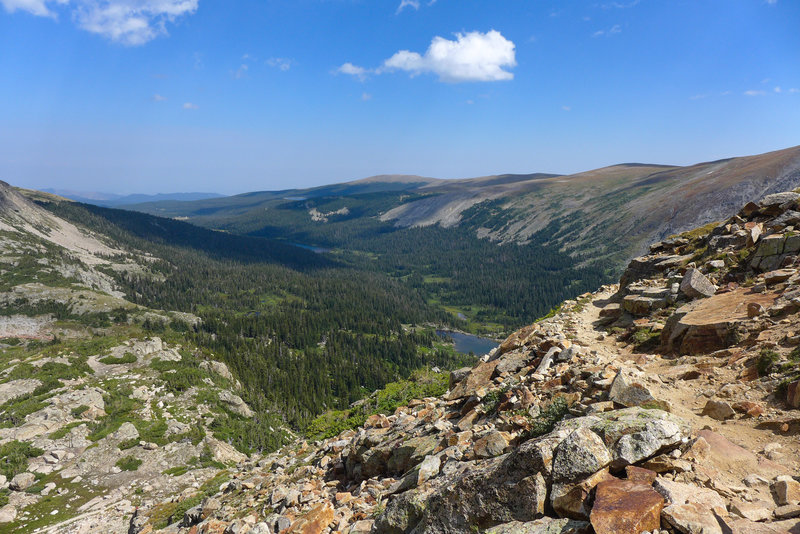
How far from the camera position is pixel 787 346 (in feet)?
42.9

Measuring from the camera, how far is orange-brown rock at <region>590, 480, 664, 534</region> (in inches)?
252

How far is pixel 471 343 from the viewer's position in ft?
613

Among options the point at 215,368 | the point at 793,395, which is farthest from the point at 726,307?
the point at 215,368

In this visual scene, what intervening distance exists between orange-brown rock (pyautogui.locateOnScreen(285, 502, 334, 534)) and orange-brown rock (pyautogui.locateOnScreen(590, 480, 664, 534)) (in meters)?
8.95

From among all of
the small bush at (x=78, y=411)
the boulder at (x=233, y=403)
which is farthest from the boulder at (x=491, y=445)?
the boulder at (x=233, y=403)

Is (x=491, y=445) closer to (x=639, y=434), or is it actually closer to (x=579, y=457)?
(x=579, y=457)

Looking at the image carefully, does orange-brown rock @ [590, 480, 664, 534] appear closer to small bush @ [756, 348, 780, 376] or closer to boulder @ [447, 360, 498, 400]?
small bush @ [756, 348, 780, 376]

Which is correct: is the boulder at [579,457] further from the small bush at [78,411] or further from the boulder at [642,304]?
the small bush at [78,411]

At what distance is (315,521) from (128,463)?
1744 inches

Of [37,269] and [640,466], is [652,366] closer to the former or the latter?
[640,466]

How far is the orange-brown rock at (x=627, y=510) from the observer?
6410 mm

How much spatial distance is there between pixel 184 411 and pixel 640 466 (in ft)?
215

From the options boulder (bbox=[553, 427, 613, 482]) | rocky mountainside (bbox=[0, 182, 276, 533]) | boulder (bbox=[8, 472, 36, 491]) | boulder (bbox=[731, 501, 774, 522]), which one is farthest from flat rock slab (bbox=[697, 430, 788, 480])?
boulder (bbox=[8, 472, 36, 491])

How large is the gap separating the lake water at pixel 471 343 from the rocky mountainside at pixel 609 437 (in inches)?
5984
